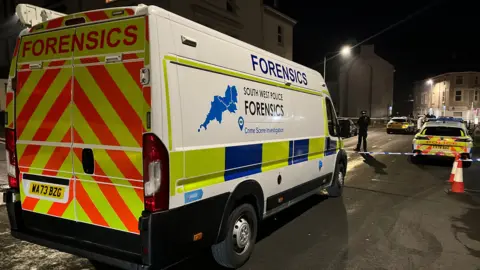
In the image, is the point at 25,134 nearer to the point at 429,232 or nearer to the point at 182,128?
the point at 182,128

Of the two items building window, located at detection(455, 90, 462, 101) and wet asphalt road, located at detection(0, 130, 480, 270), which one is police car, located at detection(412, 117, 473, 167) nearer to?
wet asphalt road, located at detection(0, 130, 480, 270)

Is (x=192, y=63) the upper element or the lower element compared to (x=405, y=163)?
upper

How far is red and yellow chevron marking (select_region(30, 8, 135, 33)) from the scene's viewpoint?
3.27 meters

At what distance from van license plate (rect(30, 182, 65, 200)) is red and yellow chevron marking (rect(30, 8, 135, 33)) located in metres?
1.64

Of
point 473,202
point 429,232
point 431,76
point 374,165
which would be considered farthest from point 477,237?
point 431,76

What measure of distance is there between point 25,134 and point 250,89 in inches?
102

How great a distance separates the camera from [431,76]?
67.9 metres

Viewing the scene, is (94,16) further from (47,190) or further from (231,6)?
(231,6)

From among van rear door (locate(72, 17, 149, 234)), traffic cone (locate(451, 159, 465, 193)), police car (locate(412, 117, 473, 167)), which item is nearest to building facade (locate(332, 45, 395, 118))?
police car (locate(412, 117, 473, 167))

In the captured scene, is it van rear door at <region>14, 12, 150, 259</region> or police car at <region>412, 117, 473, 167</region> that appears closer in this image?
van rear door at <region>14, 12, 150, 259</region>

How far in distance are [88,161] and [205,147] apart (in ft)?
3.74

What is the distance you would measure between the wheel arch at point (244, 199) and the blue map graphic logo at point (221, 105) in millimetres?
858

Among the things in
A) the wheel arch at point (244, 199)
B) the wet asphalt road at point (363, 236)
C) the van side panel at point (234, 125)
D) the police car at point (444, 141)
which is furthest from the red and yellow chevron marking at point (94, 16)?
the police car at point (444, 141)

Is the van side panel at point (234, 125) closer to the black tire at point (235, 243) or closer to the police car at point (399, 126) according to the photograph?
the black tire at point (235, 243)
